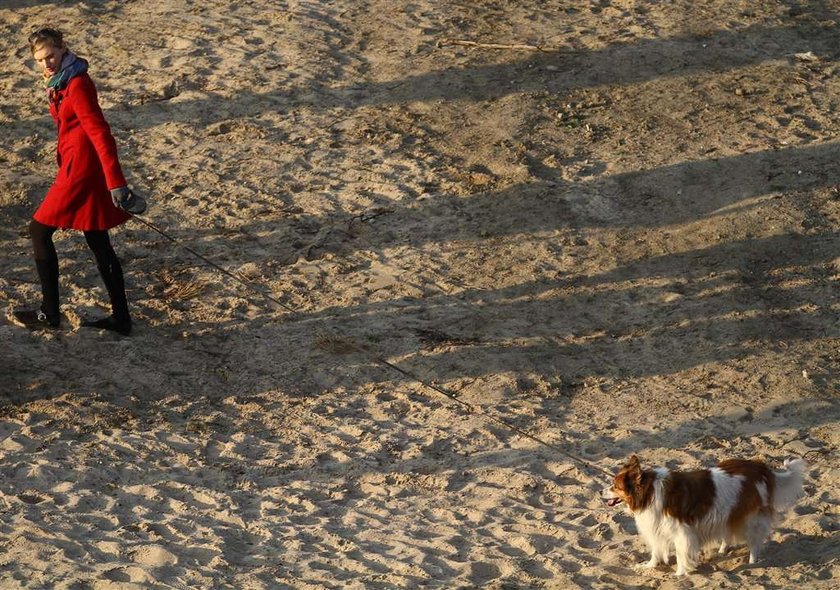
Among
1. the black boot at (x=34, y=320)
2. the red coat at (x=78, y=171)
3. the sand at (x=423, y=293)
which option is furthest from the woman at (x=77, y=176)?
the sand at (x=423, y=293)

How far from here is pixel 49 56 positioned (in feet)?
24.5

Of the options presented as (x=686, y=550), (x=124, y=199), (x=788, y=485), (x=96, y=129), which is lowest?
(x=686, y=550)

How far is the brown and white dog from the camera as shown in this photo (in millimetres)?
6219

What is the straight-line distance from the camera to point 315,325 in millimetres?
8695

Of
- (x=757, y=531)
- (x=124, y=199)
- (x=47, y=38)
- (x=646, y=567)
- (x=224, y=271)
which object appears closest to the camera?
(x=757, y=531)

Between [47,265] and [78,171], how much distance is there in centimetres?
73

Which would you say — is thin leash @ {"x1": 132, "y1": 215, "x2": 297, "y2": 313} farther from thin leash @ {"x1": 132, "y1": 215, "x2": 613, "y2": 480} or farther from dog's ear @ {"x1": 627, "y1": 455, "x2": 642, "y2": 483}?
dog's ear @ {"x1": 627, "y1": 455, "x2": 642, "y2": 483}

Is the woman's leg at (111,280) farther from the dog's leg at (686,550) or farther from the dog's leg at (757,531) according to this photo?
the dog's leg at (757,531)

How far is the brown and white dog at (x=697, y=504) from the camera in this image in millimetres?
6219

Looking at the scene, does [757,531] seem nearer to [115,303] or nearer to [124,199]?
[124,199]

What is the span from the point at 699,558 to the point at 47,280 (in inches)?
181

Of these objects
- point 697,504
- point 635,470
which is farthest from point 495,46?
point 697,504

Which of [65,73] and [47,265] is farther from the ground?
[65,73]

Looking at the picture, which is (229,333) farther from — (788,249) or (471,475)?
(788,249)
